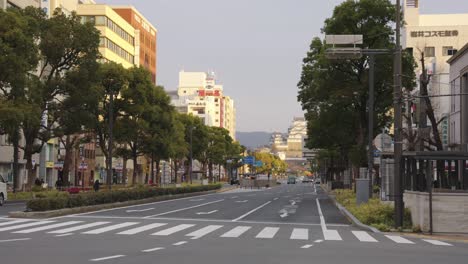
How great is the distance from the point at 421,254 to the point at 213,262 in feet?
18.0

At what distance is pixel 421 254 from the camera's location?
50.9 ft

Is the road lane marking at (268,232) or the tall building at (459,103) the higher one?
the tall building at (459,103)

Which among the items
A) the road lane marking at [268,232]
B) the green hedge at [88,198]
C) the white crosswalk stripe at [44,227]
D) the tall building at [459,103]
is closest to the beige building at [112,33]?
the tall building at [459,103]

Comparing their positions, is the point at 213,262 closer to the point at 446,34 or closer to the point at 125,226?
the point at 125,226

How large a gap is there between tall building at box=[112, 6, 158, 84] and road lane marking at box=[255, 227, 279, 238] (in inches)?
3649

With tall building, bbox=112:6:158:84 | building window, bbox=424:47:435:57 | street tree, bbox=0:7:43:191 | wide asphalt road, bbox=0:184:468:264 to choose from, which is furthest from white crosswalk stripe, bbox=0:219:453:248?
tall building, bbox=112:6:158:84

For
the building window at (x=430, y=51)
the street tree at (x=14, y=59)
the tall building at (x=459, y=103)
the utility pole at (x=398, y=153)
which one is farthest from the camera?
the building window at (x=430, y=51)

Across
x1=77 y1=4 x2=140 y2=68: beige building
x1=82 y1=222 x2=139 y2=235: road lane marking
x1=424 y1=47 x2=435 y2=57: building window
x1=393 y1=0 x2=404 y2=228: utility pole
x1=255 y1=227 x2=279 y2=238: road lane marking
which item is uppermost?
x1=77 y1=4 x2=140 y2=68: beige building

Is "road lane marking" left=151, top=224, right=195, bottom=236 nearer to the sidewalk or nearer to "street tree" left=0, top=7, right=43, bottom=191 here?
the sidewalk

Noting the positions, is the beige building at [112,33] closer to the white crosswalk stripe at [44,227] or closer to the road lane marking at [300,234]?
the white crosswalk stripe at [44,227]

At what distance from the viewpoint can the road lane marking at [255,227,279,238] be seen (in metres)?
19.9

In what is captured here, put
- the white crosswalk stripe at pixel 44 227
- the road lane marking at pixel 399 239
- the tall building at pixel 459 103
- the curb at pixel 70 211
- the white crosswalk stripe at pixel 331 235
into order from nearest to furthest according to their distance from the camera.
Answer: the road lane marking at pixel 399 239 → the white crosswalk stripe at pixel 331 235 → the white crosswalk stripe at pixel 44 227 → the curb at pixel 70 211 → the tall building at pixel 459 103

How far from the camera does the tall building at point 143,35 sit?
119125 mm

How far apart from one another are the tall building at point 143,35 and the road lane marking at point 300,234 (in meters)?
93.1
